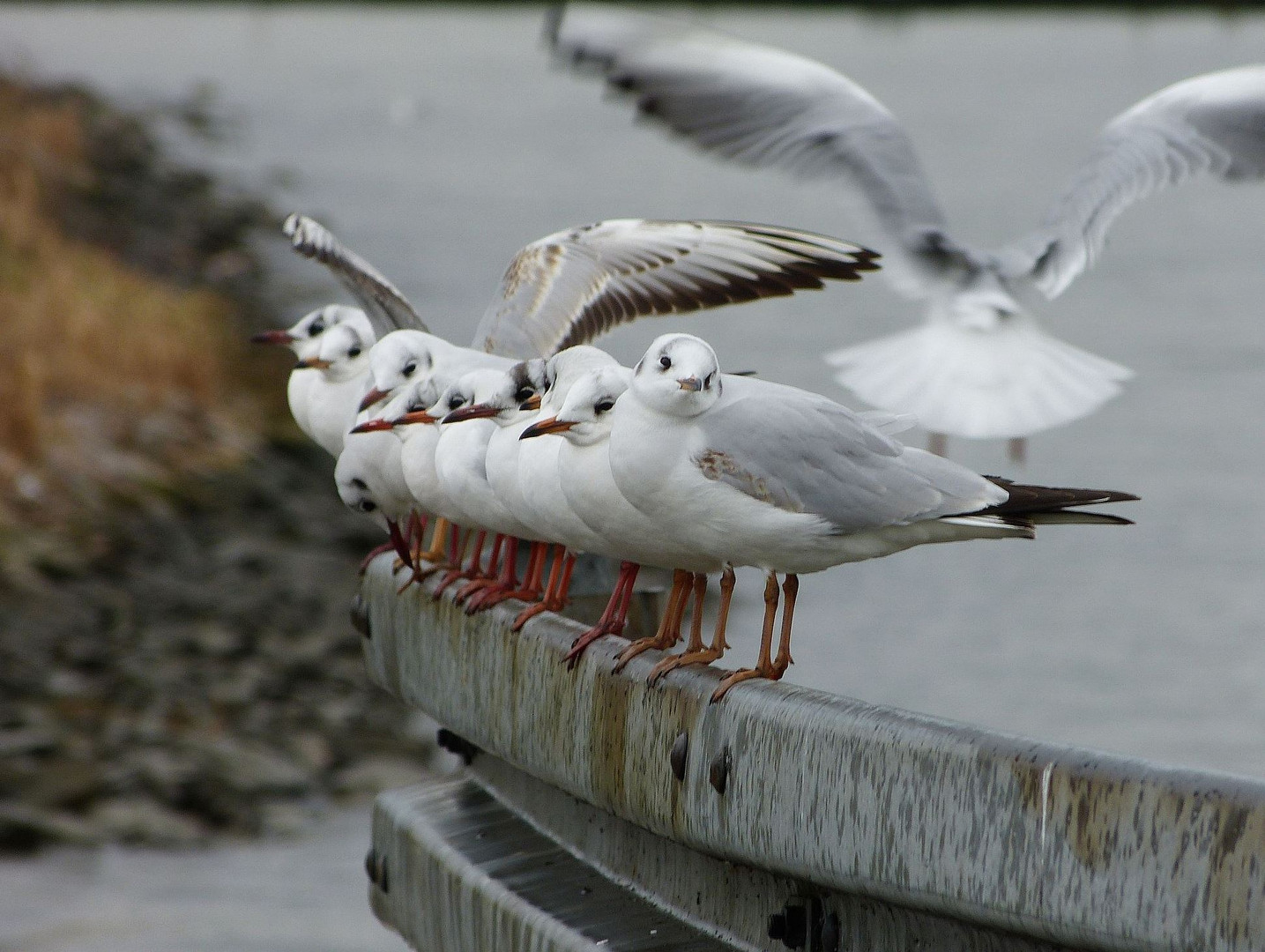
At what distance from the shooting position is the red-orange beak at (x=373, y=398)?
4.72 m

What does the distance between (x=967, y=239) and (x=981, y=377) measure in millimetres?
21460

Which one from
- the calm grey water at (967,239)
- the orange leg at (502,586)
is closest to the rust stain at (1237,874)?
the orange leg at (502,586)

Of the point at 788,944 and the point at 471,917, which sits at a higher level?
the point at 788,944

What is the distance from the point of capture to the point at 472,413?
4066mm

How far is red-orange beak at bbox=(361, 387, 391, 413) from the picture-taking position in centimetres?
472

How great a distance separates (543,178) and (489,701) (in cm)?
3499

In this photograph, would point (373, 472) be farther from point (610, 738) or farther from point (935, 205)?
point (935, 205)

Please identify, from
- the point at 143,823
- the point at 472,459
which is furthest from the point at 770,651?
the point at 143,823

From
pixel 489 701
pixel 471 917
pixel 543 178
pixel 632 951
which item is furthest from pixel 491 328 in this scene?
pixel 543 178

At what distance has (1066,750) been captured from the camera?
191 cm

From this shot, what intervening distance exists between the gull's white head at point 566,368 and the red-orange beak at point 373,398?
70cm

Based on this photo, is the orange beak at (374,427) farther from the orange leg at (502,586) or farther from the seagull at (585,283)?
the orange leg at (502,586)

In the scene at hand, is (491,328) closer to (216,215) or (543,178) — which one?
(216,215)

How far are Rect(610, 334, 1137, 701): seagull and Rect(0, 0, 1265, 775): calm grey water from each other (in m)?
3.76
